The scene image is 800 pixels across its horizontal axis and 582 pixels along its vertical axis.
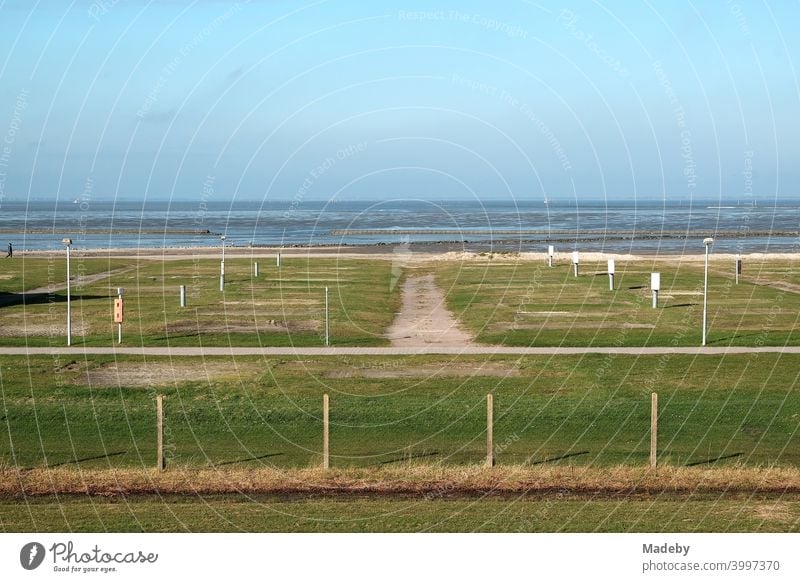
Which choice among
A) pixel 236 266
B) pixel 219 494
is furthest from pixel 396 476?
pixel 236 266

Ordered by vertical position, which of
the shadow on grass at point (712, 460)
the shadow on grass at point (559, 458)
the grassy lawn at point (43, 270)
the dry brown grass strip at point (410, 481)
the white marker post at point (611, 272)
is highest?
→ the white marker post at point (611, 272)

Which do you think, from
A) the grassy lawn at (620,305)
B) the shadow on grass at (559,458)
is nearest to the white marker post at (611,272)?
the grassy lawn at (620,305)

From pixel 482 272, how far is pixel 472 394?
4580 centimetres

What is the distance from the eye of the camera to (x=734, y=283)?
5988 centimetres

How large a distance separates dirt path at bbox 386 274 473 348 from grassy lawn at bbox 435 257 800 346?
2.56 ft

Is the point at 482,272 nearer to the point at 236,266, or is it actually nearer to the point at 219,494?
the point at 236,266

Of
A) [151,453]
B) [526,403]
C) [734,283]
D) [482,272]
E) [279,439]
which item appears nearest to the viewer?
[151,453]

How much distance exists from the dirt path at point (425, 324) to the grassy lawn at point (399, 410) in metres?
4.39

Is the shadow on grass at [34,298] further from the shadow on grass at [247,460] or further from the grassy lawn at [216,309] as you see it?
the shadow on grass at [247,460]

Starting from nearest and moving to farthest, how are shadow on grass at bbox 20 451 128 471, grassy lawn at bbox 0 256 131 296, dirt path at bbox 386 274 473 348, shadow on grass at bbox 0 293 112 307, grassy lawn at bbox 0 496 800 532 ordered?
grassy lawn at bbox 0 496 800 532, shadow on grass at bbox 20 451 128 471, dirt path at bbox 386 274 473 348, shadow on grass at bbox 0 293 112 307, grassy lawn at bbox 0 256 131 296

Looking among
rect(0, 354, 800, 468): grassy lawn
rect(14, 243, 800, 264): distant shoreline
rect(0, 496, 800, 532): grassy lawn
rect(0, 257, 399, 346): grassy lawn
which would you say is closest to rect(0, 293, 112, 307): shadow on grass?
rect(0, 257, 399, 346): grassy lawn

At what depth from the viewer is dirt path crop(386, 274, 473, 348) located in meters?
A: 37.2

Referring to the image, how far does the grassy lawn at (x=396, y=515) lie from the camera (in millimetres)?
15539

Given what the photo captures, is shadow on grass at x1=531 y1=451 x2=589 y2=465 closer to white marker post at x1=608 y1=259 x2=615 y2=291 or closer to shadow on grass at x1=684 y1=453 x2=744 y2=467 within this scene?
shadow on grass at x1=684 y1=453 x2=744 y2=467
